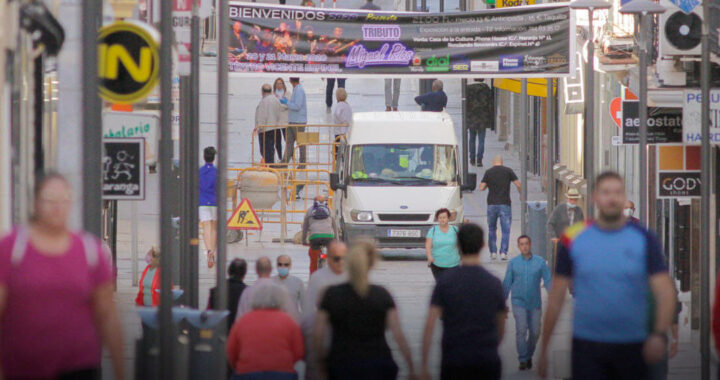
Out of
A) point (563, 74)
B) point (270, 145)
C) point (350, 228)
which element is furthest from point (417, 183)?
point (270, 145)

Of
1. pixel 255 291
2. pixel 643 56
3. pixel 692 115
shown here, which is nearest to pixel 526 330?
pixel 692 115

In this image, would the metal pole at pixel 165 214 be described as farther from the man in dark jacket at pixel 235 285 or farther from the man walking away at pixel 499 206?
the man walking away at pixel 499 206

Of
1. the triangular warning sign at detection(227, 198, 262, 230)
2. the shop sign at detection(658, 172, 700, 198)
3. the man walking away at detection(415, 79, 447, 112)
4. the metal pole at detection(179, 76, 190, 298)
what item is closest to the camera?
the metal pole at detection(179, 76, 190, 298)

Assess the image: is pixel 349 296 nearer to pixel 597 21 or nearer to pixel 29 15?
pixel 29 15

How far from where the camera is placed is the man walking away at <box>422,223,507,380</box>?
8.23 m

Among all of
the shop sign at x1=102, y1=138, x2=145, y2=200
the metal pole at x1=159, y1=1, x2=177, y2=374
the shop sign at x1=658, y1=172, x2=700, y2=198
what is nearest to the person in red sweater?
the metal pole at x1=159, y1=1, x2=177, y2=374

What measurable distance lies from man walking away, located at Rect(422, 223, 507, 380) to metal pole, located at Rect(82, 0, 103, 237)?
196cm

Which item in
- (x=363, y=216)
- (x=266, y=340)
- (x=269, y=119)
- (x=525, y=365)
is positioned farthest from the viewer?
(x=269, y=119)

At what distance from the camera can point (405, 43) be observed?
23.7m

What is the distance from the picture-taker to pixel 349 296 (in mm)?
8250

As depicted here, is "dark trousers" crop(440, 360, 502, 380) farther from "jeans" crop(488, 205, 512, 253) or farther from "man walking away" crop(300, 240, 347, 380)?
"jeans" crop(488, 205, 512, 253)

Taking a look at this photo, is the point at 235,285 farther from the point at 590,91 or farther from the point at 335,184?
the point at 335,184

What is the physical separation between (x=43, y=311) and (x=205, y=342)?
15.5 ft

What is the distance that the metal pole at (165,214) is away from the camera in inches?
376
